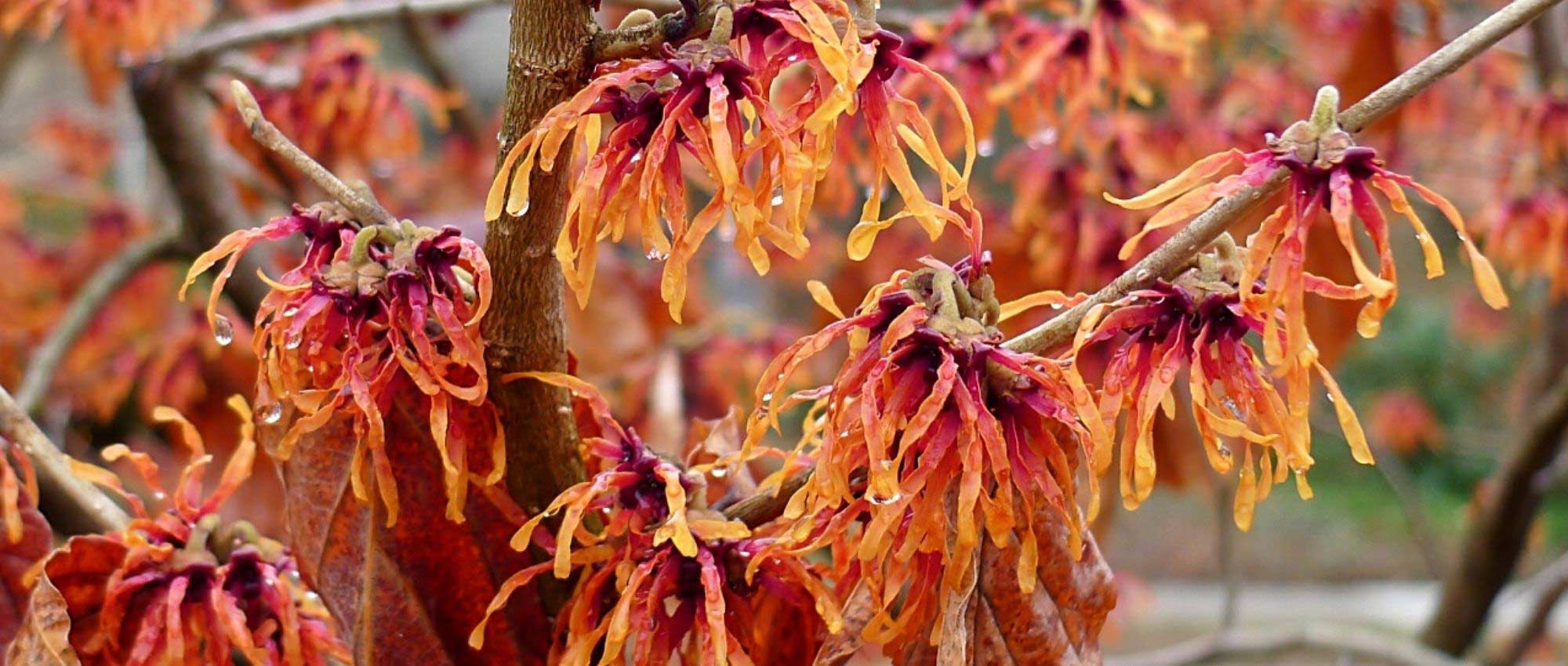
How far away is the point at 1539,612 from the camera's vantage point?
6.03 ft

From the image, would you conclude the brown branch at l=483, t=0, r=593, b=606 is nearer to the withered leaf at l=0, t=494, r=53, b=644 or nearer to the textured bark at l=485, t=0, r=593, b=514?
the textured bark at l=485, t=0, r=593, b=514

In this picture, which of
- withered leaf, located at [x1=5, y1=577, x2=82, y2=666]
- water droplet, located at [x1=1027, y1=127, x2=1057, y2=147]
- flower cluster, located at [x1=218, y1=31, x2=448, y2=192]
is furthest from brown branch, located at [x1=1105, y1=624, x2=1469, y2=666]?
withered leaf, located at [x1=5, y1=577, x2=82, y2=666]

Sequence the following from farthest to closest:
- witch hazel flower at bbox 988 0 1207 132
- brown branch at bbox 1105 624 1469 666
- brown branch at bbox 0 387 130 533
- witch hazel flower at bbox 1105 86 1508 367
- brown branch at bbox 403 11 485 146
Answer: brown branch at bbox 403 11 485 146
brown branch at bbox 1105 624 1469 666
witch hazel flower at bbox 988 0 1207 132
brown branch at bbox 0 387 130 533
witch hazel flower at bbox 1105 86 1508 367

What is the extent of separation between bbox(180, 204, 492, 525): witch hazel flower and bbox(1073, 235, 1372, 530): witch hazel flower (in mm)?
210

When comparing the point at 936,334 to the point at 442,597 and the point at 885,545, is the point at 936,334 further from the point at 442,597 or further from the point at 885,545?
the point at 442,597

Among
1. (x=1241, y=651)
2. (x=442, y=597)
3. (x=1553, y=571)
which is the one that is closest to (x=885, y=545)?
(x=442, y=597)

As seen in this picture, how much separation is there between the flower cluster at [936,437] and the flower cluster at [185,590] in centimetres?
23

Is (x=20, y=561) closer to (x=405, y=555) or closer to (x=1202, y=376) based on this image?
(x=405, y=555)

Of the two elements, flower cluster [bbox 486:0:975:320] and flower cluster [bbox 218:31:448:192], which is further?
flower cluster [bbox 218:31:448:192]

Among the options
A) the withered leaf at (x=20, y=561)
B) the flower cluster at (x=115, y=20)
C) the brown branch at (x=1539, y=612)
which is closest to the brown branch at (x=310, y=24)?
the flower cluster at (x=115, y=20)

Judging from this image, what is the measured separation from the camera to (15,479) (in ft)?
2.13

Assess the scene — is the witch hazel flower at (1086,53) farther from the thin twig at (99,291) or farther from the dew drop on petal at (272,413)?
the thin twig at (99,291)

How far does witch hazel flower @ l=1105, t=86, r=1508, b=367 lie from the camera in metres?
0.44

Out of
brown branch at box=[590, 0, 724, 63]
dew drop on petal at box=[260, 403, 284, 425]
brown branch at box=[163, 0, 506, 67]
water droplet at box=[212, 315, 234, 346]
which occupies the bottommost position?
dew drop on petal at box=[260, 403, 284, 425]
